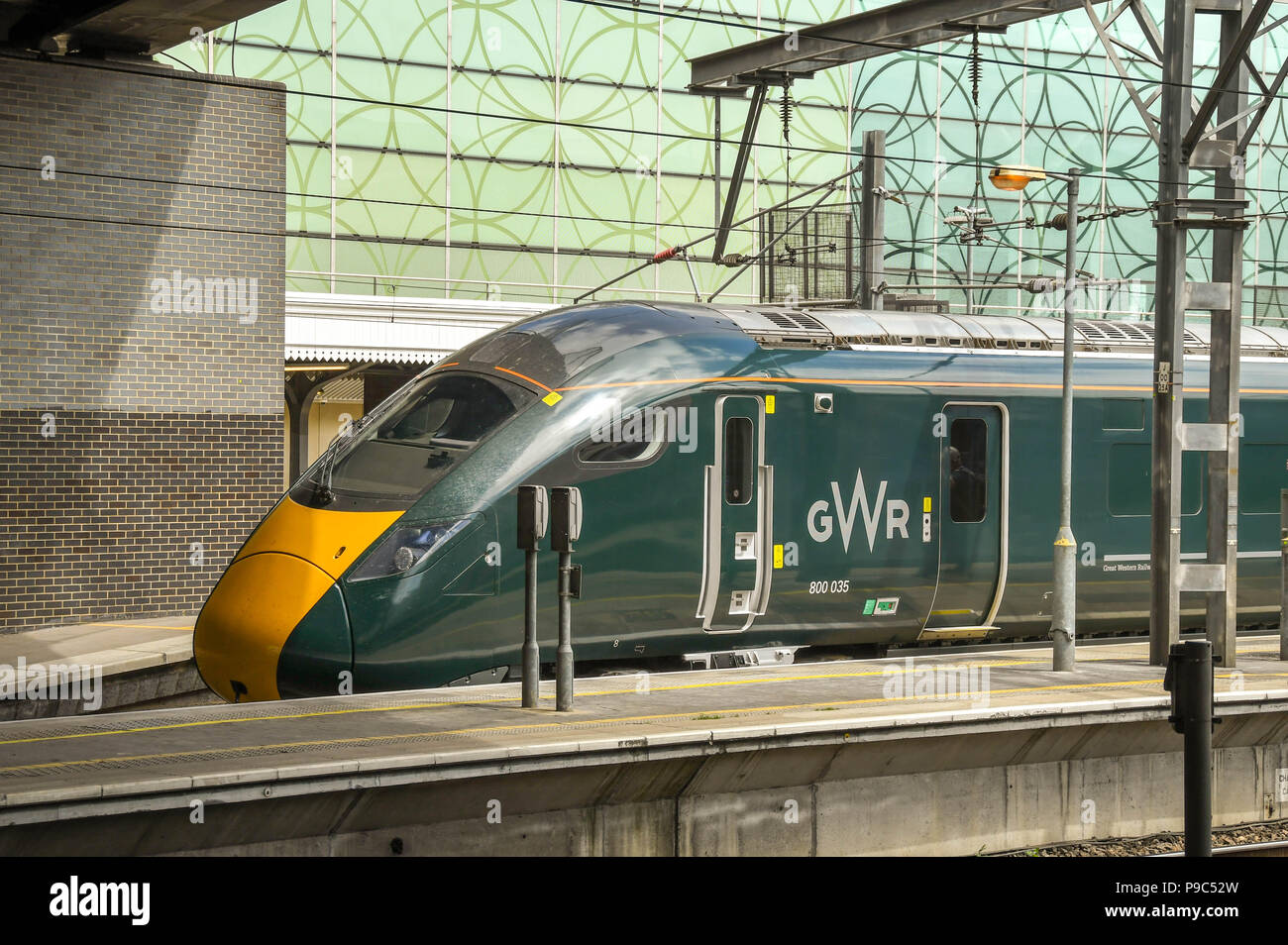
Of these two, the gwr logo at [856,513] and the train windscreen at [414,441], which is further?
the gwr logo at [856,513]

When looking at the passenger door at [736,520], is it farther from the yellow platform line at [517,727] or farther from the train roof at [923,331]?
the yellow platform line at [517,727]

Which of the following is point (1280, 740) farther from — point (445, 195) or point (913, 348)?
point (445, 195)

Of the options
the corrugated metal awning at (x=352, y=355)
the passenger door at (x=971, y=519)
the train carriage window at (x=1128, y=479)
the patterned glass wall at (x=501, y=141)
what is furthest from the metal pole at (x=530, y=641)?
the patterned glass wall at (x=501, y=141)

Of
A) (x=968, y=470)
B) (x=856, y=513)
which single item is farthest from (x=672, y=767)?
(x=968, y=470)

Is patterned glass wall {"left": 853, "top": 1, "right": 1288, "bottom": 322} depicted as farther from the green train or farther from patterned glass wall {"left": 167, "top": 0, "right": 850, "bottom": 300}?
the green train

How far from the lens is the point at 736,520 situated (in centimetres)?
1269

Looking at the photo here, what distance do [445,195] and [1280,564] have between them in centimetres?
2143

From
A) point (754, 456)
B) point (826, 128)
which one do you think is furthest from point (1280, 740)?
point (826, 128)

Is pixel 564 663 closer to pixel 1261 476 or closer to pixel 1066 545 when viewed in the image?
pixel 1066 545

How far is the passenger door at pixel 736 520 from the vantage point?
1254cm

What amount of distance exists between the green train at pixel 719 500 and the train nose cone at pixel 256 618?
2 cm

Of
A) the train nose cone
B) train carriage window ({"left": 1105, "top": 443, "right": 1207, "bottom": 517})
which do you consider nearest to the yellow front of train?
the train nose cone

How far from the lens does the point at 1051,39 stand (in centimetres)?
3897

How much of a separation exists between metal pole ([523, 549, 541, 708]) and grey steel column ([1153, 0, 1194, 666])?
596 centimetres
